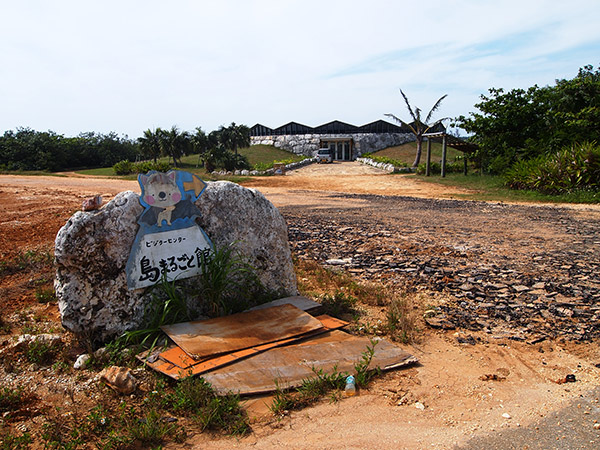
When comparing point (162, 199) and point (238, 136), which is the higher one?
point (238, 136)

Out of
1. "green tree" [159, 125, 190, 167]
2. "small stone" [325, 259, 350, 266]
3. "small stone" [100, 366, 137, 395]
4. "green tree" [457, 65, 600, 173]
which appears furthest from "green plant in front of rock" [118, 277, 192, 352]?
"green tree" [159, 125, 190, 167]

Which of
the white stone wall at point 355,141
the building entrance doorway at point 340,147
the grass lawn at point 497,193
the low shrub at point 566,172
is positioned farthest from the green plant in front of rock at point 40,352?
the building entrance doorway at point 340,147

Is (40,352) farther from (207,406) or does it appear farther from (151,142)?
(151,142)

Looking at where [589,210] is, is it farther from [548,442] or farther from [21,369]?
[21,369]

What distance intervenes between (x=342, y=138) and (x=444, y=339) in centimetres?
4639

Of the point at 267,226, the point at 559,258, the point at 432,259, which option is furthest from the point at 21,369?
the point at 559,258

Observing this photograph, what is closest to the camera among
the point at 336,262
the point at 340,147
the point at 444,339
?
the point at 444,339

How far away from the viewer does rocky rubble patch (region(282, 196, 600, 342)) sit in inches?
185

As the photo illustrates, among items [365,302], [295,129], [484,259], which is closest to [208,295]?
[365,302]

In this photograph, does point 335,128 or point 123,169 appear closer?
point 123,169

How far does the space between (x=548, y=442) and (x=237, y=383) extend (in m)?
2.05

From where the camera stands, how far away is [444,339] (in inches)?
169

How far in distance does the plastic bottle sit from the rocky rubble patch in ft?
5.07

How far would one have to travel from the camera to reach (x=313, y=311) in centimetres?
465
